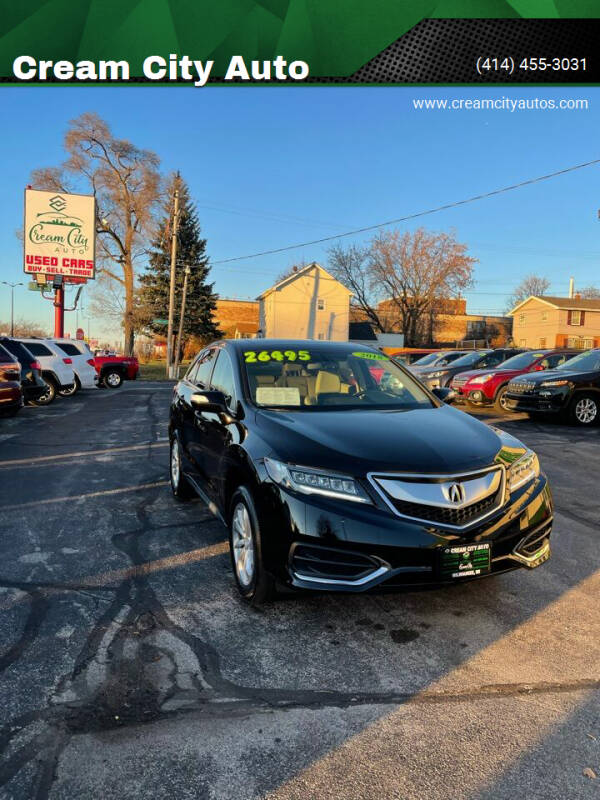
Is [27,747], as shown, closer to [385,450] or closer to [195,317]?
[385,450]

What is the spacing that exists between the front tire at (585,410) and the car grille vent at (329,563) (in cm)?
1008

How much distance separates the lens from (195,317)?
49938 mm

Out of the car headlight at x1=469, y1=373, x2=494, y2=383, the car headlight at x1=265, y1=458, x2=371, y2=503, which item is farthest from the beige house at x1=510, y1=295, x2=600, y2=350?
the car headlight at x1=265, y1=458, x2=371, y2=503

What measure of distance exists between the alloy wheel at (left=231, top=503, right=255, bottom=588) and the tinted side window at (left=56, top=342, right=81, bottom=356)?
623 inches

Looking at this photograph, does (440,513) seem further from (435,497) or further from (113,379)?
(113,379)

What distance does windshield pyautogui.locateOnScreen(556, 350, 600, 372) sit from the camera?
11.8 m

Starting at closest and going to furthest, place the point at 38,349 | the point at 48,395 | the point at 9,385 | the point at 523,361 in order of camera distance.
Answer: the point at 9,385
the point at 523,361
the point at 48,395
the point at 38,349

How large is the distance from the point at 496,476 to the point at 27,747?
253 centimetres

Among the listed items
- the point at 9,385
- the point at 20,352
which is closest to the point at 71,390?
the point at 20,352

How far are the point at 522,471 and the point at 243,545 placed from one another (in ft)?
5.77

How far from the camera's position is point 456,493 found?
115 inches

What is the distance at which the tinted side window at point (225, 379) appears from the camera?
4121mm

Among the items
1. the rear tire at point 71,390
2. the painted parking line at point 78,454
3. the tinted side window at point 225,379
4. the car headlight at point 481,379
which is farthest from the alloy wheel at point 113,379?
the tinted side window at point 225,379

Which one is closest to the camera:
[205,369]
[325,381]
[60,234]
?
[325,381]
